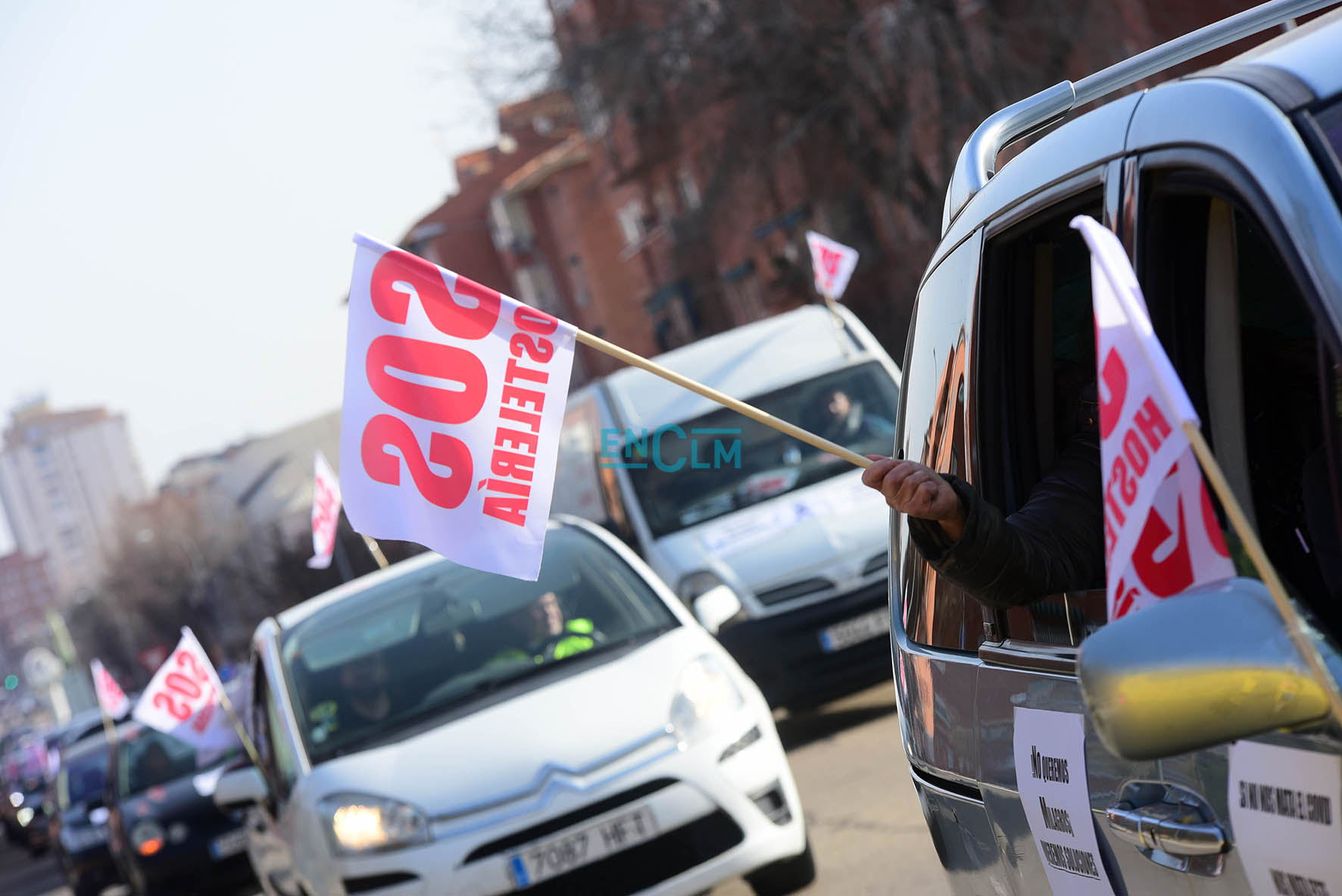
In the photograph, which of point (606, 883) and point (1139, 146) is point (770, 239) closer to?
point (606, 883)

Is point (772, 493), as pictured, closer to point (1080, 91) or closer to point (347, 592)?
point (347, 592)

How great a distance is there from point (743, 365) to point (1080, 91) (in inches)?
325

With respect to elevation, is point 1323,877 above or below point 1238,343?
below

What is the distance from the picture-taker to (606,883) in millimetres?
5840

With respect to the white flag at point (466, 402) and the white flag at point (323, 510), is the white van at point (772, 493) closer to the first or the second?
the white flag at point (323, 510)

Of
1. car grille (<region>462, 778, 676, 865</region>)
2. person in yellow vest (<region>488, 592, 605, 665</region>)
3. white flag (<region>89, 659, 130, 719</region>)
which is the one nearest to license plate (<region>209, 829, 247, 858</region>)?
white flag (<region>89, 659, 130, 719</region>)

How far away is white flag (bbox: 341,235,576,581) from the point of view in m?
3.71

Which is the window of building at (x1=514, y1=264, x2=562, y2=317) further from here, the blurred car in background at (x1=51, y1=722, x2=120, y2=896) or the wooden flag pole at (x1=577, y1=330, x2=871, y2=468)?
the wooden flag pole at (x1=577, y1=330, x2=871, y2=468)

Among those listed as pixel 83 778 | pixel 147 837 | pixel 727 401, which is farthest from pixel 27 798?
pixel 727 401

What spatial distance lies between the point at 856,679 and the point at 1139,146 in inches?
306

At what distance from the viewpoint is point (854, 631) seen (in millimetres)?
9711

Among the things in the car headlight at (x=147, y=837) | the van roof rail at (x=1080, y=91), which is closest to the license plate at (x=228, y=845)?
the car headlight at (x=147, y=837)

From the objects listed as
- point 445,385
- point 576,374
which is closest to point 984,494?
point 445,385

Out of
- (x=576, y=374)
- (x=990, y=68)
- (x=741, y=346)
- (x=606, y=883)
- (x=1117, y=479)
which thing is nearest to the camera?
(x=1117, y=479)
